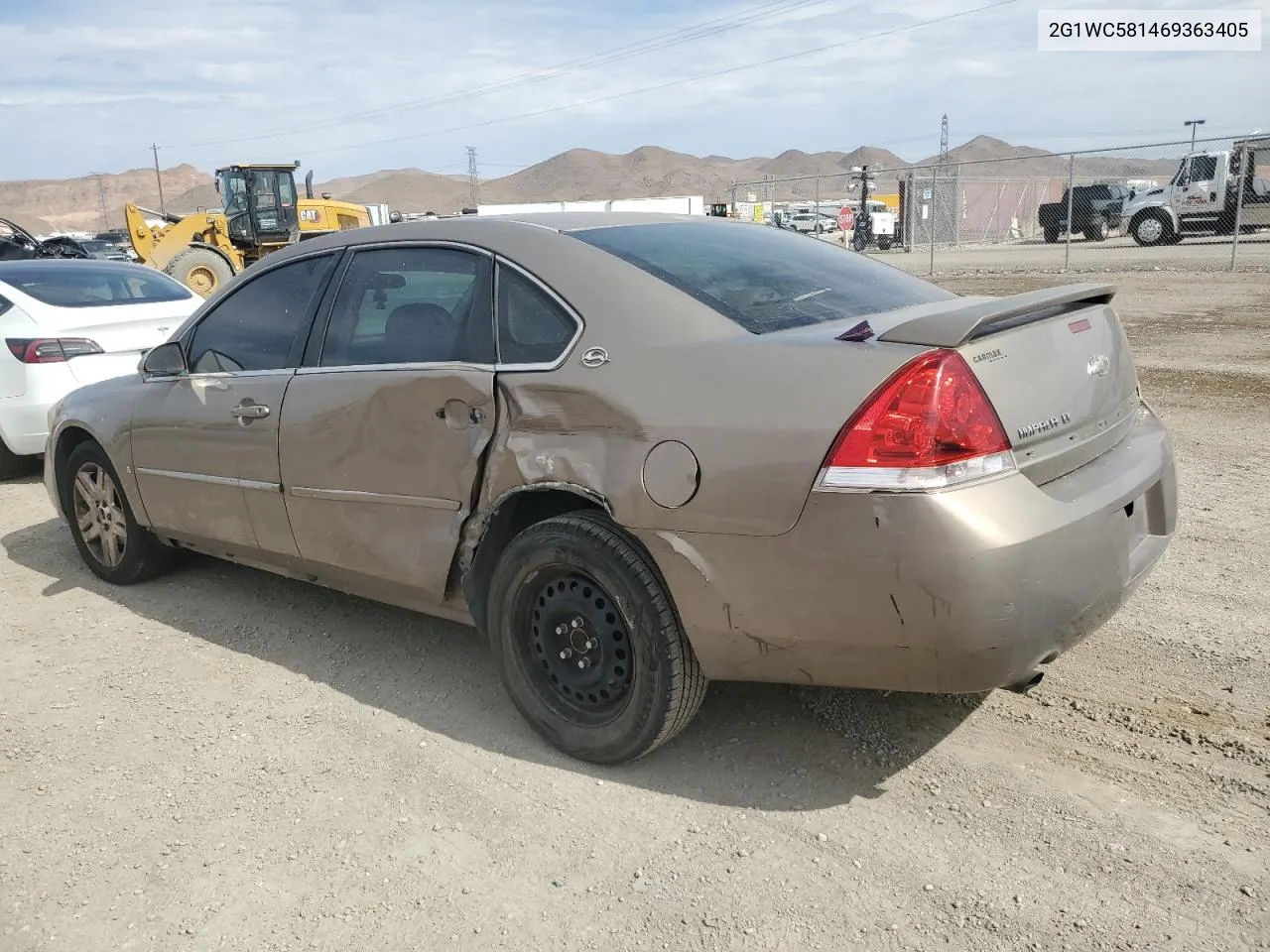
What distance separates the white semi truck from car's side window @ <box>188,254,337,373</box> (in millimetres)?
25434

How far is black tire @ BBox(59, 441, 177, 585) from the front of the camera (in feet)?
16.1

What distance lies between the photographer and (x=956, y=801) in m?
2.87

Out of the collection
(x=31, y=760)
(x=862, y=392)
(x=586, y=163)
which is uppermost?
(x=586, y=163)

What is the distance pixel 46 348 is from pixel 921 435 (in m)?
6.29

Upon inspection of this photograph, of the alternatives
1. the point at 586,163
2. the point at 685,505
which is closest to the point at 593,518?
the point at 685,505

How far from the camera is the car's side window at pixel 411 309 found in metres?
3.38

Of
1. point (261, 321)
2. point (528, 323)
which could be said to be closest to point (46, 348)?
point (261, 321)

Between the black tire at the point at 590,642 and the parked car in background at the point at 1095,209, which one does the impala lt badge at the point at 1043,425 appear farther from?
the parked car in background at the point at 1095,209

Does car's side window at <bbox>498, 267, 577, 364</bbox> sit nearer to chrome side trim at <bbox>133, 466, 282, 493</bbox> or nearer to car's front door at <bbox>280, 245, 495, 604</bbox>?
car's front door at <bbox>280, 245, 495, 604</bbox>

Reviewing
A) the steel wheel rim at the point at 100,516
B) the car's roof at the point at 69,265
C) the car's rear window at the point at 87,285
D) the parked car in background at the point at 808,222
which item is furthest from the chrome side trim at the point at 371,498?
the parked car in background at the point at 808,222

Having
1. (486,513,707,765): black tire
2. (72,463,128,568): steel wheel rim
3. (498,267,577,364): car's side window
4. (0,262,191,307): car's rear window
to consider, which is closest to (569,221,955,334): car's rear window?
(498,267,577,364): car's side window

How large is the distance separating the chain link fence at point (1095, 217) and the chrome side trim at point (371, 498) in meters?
17.6

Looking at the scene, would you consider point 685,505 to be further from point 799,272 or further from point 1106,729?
point 1106,729

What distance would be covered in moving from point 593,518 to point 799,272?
1.14 meters
